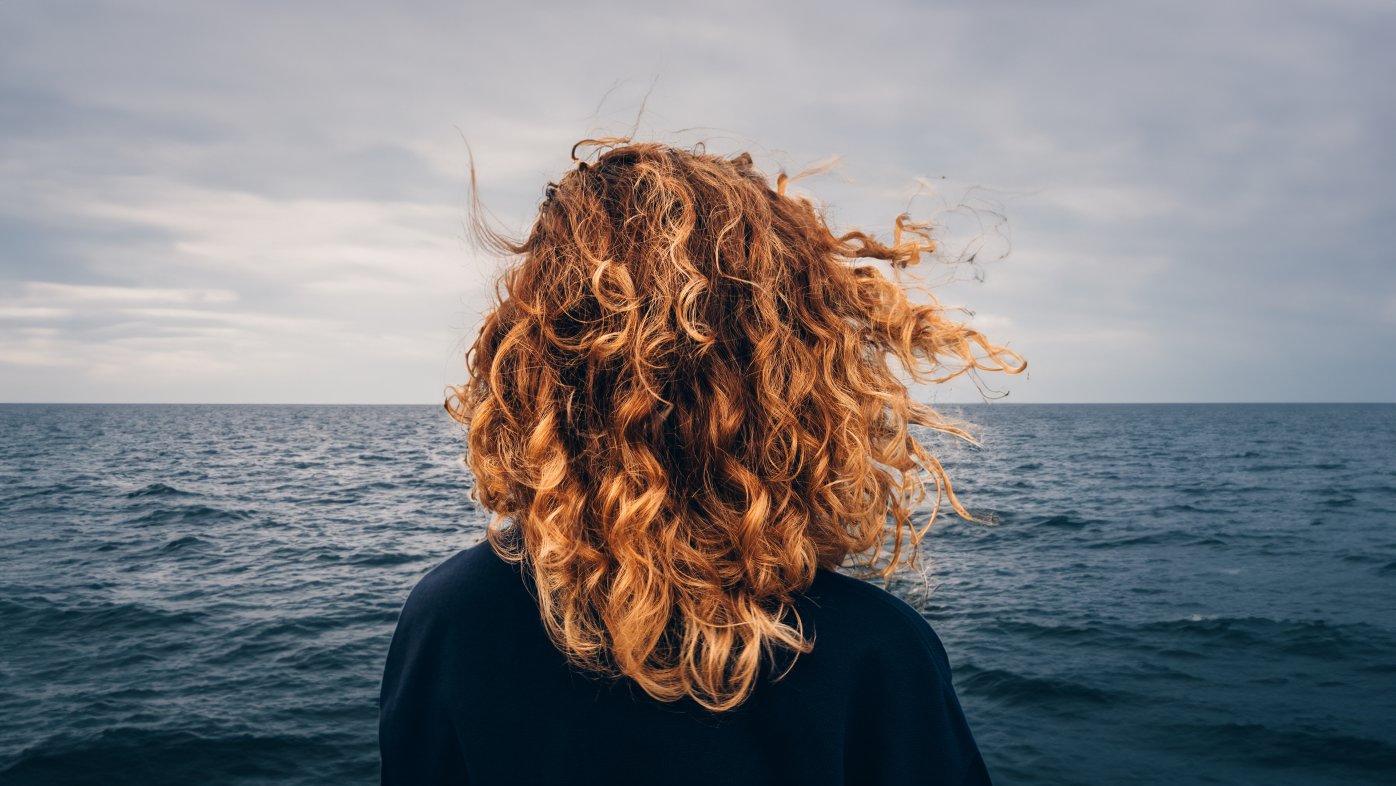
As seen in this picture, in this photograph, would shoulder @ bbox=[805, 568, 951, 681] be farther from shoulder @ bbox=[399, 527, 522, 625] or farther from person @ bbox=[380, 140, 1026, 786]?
shoulder @ bbox=[399, 527, 522, 625]

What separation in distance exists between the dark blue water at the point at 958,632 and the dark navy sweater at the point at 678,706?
634mm

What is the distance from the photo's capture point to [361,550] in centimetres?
1562

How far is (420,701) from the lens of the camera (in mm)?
1406

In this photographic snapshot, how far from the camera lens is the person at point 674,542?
1.27m

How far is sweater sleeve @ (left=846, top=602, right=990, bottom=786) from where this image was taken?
1.26m

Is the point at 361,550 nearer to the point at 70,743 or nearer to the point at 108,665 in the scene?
the point at 108,665

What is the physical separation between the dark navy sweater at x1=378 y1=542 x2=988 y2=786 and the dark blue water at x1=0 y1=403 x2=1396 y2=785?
0.63m

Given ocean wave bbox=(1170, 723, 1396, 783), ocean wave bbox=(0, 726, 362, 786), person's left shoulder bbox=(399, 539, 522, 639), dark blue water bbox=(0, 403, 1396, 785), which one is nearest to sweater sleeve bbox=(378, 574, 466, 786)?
person's left shoulder bbox=(399, 539, 522, 639)

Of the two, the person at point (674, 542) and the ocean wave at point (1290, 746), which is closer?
the person at point (674, 542)

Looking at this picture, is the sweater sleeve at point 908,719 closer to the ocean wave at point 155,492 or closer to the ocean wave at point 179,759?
the ocean wave at point 179,759

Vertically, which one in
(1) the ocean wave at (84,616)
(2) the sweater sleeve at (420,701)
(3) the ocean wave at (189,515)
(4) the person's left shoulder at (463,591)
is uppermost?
(4) the person's left shoulder at (463,591)

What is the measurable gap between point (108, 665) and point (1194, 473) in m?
38.4

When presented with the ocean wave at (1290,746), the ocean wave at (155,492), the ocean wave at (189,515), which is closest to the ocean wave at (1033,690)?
the ocean wave at (1290,746)

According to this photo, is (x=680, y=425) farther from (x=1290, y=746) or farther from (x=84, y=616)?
(x=84, y=616)
